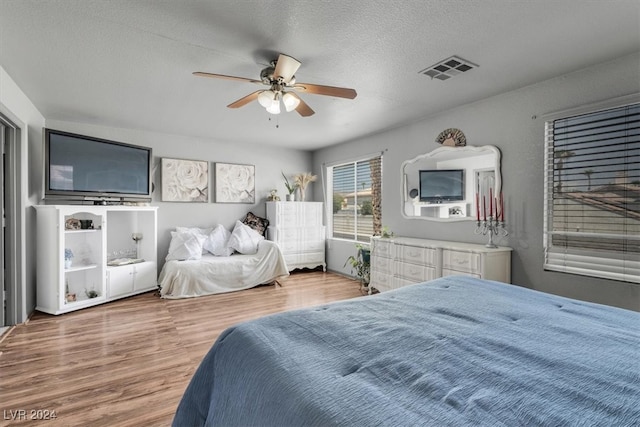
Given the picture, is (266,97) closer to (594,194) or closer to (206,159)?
(594,194)

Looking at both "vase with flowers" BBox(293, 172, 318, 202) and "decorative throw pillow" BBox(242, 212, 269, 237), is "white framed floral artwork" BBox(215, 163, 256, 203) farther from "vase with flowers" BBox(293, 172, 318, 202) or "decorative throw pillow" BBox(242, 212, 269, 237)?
"vase with flowers" BBox(293, 172, 318, 202)

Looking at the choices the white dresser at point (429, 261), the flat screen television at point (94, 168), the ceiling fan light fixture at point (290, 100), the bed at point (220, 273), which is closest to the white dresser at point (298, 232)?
the bed at point (220, 273)

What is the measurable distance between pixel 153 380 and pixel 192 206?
11.2ft

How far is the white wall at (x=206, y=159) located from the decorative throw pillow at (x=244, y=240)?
0.44 meters

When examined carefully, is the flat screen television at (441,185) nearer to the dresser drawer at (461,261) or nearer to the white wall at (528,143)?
the white wall at (528,143)

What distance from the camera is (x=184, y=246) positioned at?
452cm

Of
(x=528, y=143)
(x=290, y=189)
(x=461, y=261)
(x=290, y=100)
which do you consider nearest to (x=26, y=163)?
(x=290, y=100)

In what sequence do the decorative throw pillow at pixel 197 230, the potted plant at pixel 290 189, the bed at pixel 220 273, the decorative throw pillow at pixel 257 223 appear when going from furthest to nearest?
the potted plant at pixel 290 189, the decorative throw pillow at pixel 257 223, the decorative throw pillow at pixel 197 230, the bed at pixel 220 273

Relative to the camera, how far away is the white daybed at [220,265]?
423 cm

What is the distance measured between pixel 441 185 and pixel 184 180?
12.9 ft

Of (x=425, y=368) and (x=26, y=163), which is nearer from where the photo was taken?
(x=425, y=368)

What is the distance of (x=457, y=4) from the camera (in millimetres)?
1817

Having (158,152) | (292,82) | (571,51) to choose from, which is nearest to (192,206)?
(158,152)

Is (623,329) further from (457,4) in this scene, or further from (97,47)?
(97,47)
